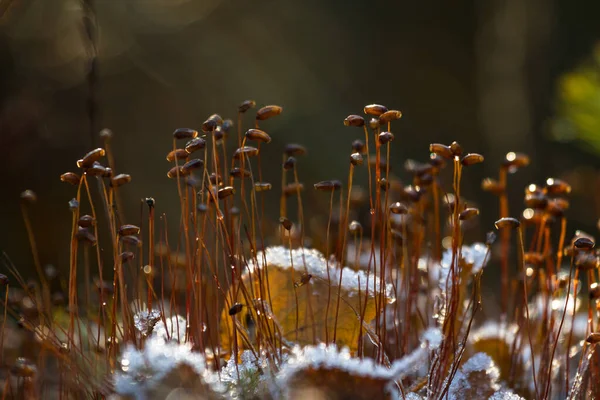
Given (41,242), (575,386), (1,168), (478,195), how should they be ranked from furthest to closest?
(478,195) < (41,242) < (1,168) < (575,386)

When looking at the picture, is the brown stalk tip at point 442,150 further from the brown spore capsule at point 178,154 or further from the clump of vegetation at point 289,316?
the brown spore capsule at point 178,154

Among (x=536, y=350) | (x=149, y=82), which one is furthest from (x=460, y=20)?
(x=536, y=350)

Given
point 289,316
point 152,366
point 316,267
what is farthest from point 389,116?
point 152,366

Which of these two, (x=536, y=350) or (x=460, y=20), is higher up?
(x=460, y=20)

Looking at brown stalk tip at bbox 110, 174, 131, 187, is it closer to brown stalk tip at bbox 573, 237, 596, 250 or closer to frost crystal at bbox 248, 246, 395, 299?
frost crystal at bbox 248, 246, 395, 299

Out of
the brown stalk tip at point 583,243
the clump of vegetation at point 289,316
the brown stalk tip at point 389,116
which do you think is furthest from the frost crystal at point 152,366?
the brown stalk tip at point 583,243

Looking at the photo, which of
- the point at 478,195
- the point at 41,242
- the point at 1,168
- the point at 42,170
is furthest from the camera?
the point at 478,195

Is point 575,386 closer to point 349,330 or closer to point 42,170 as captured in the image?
point 349,330

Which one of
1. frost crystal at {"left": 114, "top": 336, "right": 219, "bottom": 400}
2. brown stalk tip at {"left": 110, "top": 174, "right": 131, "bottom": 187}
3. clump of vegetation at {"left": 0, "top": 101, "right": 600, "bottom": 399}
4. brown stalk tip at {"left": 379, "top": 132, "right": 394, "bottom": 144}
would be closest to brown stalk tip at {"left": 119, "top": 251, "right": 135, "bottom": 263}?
clump of vegetation at {"left": 0, "top": 101, "right": 600, "bottom": 399}
